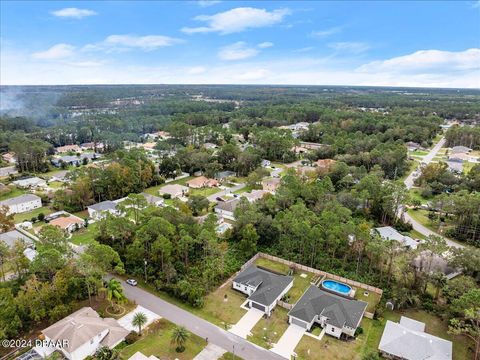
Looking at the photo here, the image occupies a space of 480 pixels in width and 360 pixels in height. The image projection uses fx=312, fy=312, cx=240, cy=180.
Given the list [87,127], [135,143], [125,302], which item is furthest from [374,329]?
[87,127]

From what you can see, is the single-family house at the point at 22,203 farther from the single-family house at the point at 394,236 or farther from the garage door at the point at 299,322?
the single-family house at the point at 394,236

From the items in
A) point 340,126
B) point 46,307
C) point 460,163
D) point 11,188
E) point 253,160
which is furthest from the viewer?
point 340,126

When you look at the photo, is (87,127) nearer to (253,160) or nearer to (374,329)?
(253,160)

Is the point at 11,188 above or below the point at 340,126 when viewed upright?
below

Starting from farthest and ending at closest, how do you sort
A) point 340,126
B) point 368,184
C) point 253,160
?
point 340,126 → point 253,160 → point 368,184

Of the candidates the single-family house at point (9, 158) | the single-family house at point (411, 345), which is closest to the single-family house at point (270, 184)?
the single-family house at point (411, 345)

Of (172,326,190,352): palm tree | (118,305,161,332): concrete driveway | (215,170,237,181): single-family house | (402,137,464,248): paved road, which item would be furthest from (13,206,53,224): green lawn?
(402,137,464,248): paved road

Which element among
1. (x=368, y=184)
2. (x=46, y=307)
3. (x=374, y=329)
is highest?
(x=368, y=184)

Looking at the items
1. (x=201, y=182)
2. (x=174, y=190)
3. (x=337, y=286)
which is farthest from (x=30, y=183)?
(x=337, y=286)
